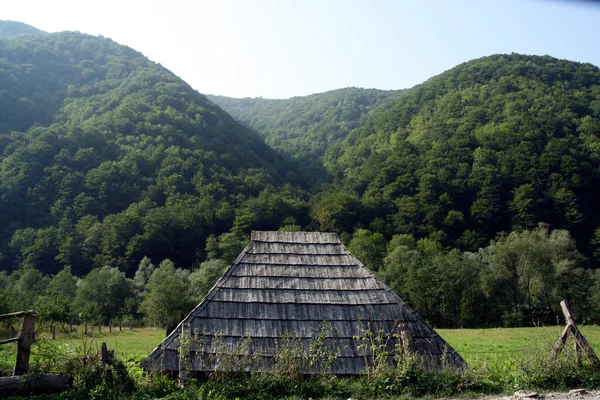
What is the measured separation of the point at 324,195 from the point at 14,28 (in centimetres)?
14777

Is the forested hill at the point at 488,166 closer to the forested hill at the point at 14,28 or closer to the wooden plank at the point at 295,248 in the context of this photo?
the wooden plank at the point at 295,248

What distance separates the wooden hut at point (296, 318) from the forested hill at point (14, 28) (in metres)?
176

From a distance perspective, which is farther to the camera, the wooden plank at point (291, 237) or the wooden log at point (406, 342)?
the wooden plank at point (291, 237)

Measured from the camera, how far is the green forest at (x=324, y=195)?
39.5 metres

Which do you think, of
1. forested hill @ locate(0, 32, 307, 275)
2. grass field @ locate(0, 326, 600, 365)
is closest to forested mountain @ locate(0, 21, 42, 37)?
forested hill @ locate(0, 32, 307, 275)

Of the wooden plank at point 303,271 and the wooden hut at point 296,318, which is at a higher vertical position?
the wooden plank at point 303,271

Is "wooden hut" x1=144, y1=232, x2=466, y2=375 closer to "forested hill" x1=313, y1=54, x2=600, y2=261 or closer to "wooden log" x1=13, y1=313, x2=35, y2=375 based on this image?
"wooden log" x1=13, y1=313, x2=35, y2=375

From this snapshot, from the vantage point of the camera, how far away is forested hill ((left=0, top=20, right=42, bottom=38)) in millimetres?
148038

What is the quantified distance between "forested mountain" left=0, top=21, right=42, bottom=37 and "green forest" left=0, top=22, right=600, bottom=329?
73307mm

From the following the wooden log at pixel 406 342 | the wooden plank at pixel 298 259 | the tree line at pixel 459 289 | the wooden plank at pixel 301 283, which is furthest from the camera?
the tree line at pixel 459 289

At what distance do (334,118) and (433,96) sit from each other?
34295 mm

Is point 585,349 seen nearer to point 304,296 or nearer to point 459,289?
point 304,296

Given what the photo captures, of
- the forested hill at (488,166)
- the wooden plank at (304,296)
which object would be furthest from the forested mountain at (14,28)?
the wooden plank at (304,296)

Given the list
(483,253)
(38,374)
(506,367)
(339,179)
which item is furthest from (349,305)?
(339,179)
